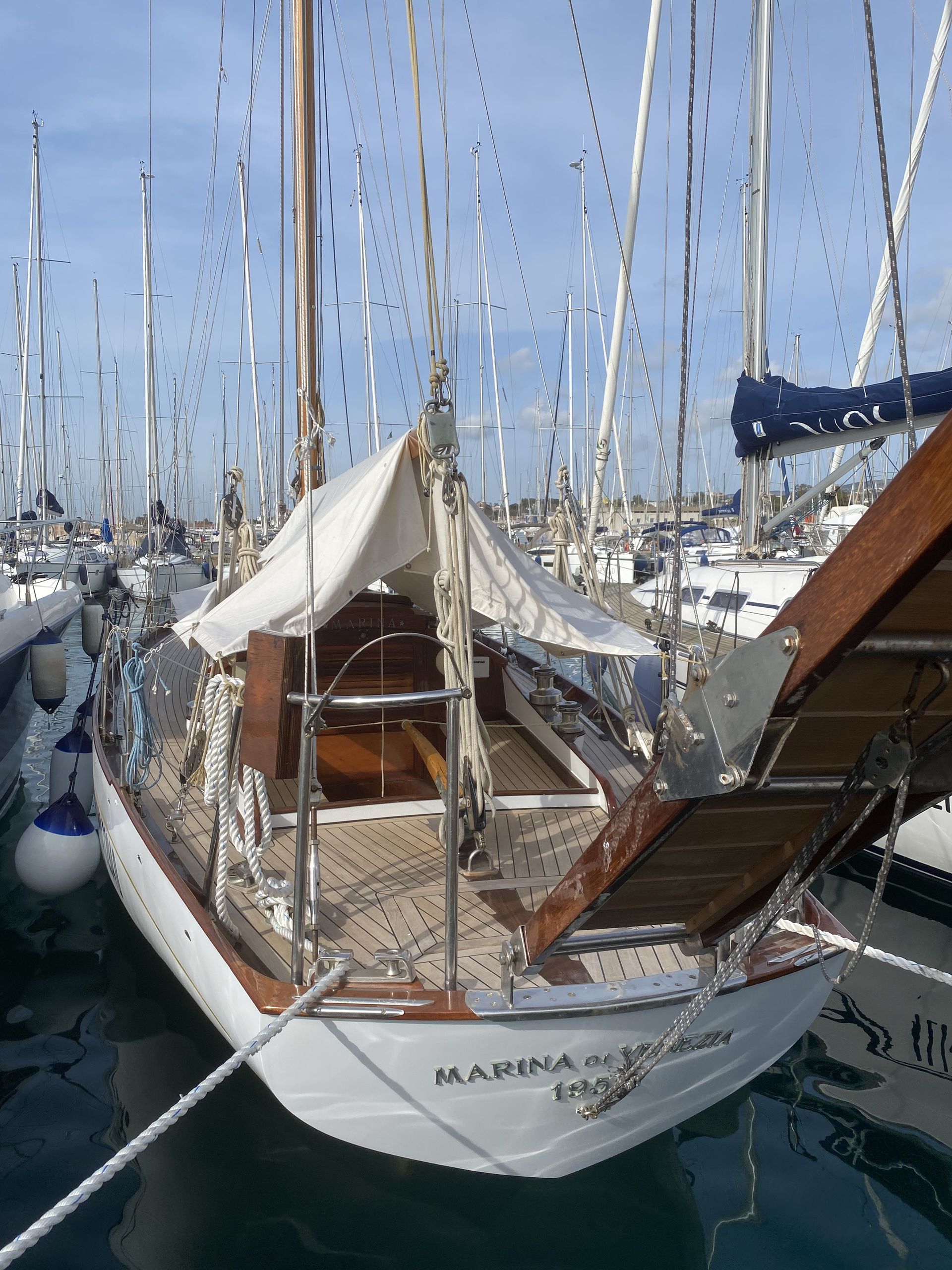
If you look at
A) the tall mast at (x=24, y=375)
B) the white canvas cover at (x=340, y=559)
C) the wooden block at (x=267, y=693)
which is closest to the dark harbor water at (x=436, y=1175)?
the wooden block at (x=267, y=693)

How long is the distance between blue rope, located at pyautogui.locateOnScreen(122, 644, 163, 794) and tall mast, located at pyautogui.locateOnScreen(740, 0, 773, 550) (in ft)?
23.3

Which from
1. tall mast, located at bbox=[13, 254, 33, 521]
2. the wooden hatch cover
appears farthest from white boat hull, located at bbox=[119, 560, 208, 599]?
the wooden hatch cover

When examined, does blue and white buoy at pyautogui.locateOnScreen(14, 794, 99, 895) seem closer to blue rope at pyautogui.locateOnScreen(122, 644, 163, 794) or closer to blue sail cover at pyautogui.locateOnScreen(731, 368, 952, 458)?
blue rope at pyautogui.locateOnScreen(122, 644, 163, 794)

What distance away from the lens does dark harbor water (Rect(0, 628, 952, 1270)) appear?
3385 mm

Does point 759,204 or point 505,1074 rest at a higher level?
point 759,204

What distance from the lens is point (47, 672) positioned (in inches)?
354

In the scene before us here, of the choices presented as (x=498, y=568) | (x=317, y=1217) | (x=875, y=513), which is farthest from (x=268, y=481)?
(x=875, y=513)

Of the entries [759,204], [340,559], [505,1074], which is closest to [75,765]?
[340,559]

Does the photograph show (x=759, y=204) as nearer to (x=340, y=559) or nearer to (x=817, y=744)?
(x=340, y=559)

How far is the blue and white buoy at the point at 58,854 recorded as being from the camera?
6.00 meters

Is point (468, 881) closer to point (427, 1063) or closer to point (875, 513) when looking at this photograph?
point (427, 1063)

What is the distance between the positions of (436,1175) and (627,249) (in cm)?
579

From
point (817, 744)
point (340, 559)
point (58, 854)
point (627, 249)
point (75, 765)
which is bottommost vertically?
point (58, 854)

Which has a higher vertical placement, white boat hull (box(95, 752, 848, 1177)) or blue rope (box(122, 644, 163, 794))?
blue rope (box(122, 644, 163, 794))
